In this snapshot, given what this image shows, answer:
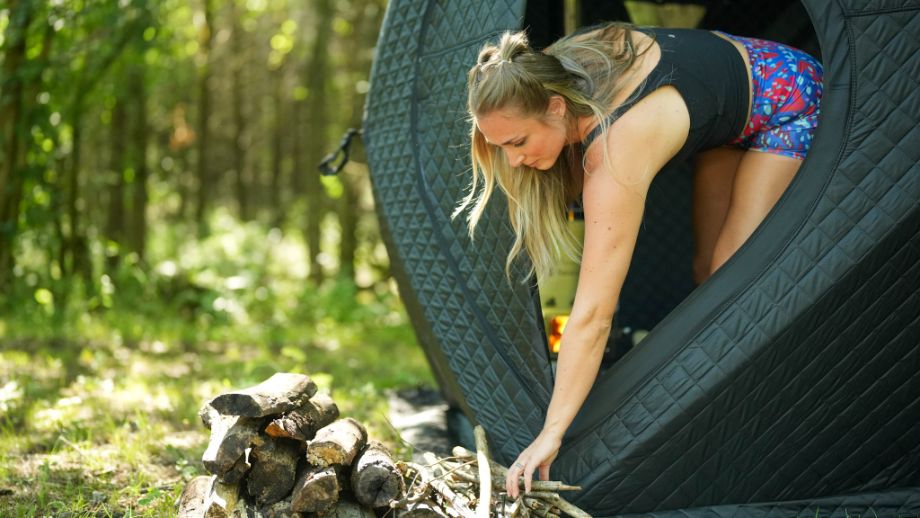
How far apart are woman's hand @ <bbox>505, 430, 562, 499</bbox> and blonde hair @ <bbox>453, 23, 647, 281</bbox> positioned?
1.61 feet

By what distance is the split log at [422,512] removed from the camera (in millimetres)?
2314

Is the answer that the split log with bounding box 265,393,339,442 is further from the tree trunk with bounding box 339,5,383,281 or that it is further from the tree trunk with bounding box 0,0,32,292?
the tree trunk with bounding box 339,5,383,281

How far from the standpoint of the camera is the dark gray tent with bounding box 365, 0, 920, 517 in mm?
2471

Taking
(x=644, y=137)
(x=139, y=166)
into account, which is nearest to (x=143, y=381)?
(x=644, y=137)

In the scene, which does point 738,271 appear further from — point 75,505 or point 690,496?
point 75,505

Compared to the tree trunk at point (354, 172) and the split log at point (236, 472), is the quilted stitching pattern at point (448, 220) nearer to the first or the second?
the split log at point (236, 472)

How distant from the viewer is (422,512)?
2.32 meters

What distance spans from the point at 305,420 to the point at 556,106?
3.58 feet

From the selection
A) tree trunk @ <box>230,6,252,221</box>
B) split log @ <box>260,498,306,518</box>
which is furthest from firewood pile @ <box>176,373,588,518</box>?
tree trunk @ <box>230,6,252,221</box>

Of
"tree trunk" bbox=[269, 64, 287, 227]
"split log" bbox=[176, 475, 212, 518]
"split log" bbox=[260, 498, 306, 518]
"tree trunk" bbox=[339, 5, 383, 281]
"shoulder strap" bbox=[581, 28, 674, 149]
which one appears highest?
"shoulder strap" bbox=[581, 28, 674, 149]

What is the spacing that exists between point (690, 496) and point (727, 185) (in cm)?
110

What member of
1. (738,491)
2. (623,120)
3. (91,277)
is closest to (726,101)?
(623,120)

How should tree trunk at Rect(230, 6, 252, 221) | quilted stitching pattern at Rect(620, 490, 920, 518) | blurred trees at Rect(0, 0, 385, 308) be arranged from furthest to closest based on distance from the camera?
1. tree trunk at Rect(230, 6, 252, 221)
2. blurred trees at Rect(0, 0, 385, 308)
3. quilted stitching pattern at Rect(620, 490, 920, 518)

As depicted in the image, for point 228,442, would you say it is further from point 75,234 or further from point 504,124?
point 75,234
